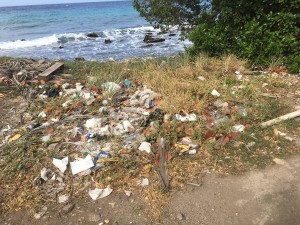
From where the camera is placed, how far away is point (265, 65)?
5.30 metres

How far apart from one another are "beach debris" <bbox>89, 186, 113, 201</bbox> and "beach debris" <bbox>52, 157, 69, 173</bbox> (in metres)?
0.48

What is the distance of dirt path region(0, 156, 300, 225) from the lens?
2.25 m

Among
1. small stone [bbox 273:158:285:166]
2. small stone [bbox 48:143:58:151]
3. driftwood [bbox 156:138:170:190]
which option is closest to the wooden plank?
small stone [bbox 48:143:58:151]

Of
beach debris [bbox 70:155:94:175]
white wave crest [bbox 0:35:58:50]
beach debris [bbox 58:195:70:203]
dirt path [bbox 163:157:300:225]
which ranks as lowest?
white wave crest [bbox 0:35:58:50]

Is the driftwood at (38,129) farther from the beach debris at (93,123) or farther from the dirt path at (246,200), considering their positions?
the dirt path at (246,200)

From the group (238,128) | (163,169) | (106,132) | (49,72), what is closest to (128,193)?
(163,169)

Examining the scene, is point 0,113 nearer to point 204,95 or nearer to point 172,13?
point 204,95

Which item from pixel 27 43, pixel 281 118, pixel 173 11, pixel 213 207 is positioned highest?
pixel 173 11

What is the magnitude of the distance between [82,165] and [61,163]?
251 millimetres

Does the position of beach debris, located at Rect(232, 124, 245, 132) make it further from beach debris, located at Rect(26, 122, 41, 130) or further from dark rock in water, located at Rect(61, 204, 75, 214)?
beach debris, located at Rect(26, 122, 41, 130)

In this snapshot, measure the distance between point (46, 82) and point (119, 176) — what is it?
349 cm

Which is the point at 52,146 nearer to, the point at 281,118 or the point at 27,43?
the point at 281,118

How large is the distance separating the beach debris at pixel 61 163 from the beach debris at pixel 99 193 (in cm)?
48

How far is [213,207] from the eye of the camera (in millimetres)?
2357
